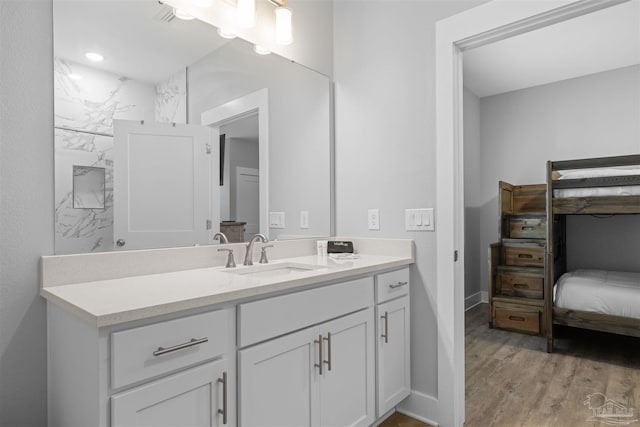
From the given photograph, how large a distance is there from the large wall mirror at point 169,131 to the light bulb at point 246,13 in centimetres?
10

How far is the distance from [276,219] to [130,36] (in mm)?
1090

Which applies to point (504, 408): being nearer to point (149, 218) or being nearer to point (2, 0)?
point (149, 218)

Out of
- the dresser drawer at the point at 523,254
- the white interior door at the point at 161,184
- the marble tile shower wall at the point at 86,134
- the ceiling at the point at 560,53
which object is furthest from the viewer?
the dresser drawer at the point at 523,254

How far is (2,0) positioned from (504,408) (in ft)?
9.52

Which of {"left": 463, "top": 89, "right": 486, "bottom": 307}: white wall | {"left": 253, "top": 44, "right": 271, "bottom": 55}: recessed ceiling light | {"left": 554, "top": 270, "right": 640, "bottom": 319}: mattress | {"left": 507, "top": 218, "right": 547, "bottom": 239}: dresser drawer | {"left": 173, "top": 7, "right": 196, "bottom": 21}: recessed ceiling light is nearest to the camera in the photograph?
{"left": 173, "top": 7, "right": 196, "bottom": 21}: recessed ceiling light

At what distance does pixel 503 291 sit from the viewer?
3.68 m

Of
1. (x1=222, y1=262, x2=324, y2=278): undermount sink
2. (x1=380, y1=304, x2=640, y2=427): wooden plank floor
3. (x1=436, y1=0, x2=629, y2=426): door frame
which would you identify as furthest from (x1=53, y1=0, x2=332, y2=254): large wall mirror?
(x1=380, y1=304, x2=640, y2=427): wooden plank floor

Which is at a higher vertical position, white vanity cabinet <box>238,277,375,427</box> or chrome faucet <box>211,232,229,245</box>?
chrome faucet <box>211,232,229,245</box>

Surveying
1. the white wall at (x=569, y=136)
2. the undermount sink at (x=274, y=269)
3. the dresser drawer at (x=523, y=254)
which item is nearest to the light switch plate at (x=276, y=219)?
the undermount sink at (x=274, y=269)

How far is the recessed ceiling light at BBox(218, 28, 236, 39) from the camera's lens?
1.79 m

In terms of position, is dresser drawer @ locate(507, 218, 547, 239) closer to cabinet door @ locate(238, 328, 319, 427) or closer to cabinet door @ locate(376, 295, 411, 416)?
cabinet door @ locate(376, 295, 411, 416)

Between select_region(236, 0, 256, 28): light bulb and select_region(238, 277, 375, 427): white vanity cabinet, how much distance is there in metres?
1.35

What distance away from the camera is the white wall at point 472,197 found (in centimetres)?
435

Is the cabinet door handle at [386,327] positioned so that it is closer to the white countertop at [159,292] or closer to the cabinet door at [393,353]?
the cabinet door at [393,353]
